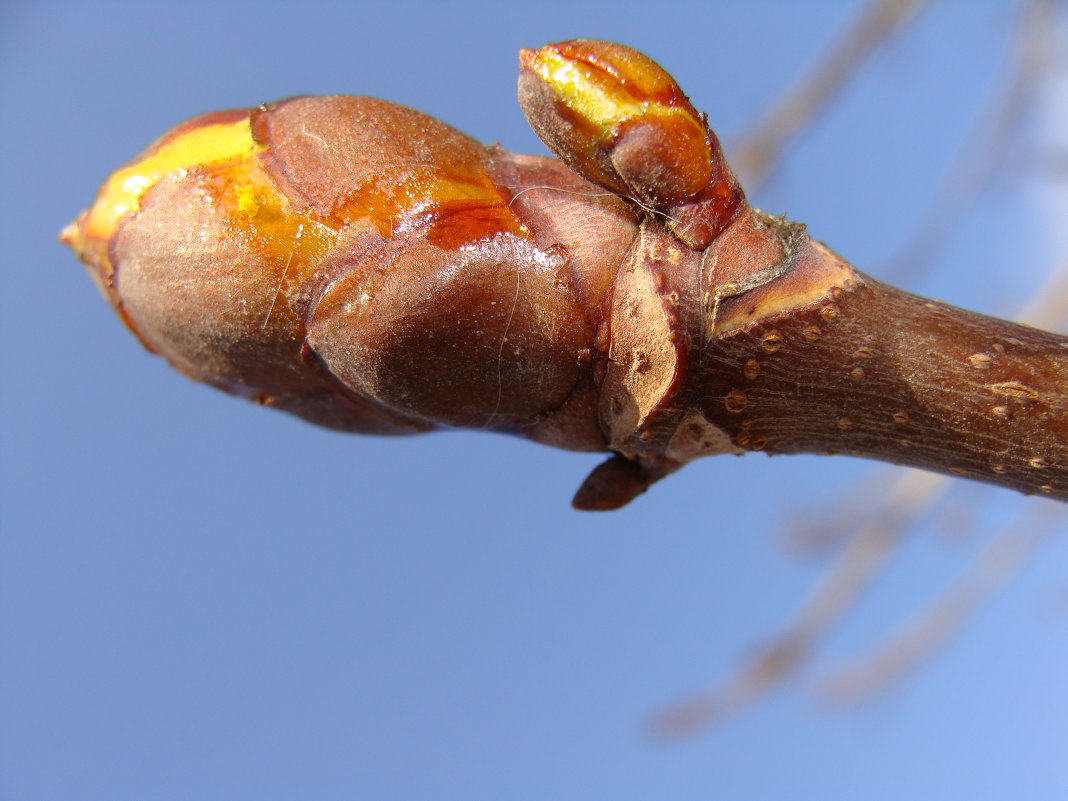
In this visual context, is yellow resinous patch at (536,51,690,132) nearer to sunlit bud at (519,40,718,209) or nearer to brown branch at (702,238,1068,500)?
sunlit bud at (519,40,718,209)

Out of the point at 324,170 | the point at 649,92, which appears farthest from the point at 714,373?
the point at 324,170

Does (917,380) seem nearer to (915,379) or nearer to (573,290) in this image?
(915,379)

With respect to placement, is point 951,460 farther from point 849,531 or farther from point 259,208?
point 849,531

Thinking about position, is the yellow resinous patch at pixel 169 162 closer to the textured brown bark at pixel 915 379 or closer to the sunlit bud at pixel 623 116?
the sunlit bud at pixel 623 116

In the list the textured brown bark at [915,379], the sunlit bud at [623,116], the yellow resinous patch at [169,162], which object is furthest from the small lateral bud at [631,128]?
the yellow resinous patch at [169,162]

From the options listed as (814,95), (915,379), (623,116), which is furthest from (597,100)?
(814,95)
